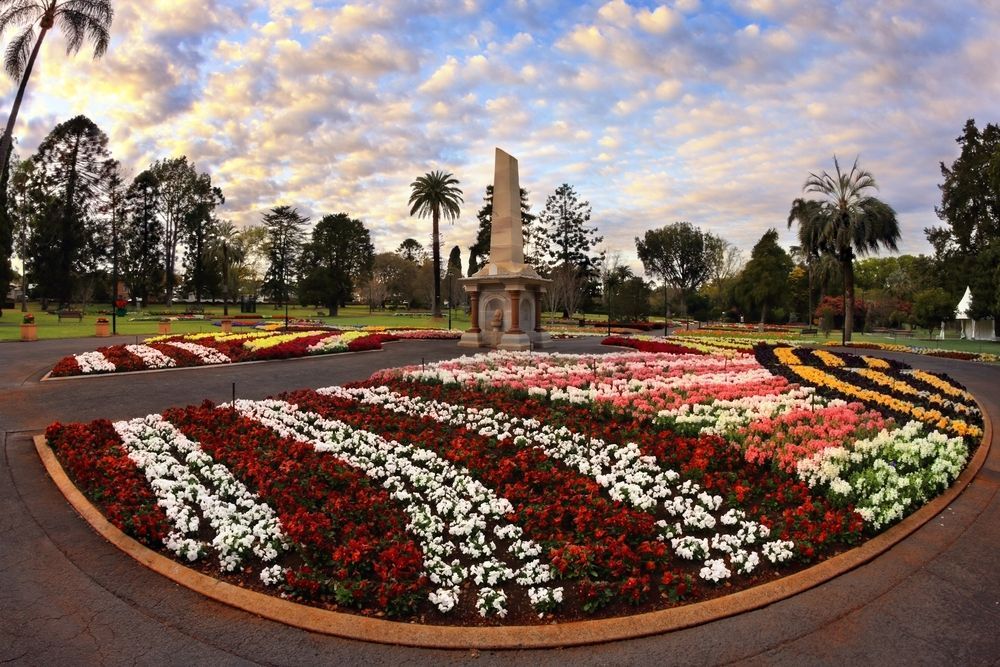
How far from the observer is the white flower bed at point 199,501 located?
4668mm

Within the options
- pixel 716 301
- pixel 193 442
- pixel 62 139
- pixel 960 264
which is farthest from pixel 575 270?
pixel 193 442

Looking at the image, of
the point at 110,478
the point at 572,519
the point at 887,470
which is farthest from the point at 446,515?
the point at 887,470

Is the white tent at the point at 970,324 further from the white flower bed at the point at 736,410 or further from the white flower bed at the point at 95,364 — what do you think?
the white flower bed at the point at 95,364

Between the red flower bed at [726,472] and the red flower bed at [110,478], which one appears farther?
the red flower bed at [110,478]

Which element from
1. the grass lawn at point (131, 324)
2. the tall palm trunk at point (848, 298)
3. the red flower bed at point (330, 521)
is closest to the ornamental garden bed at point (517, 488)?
the red flower bed at point (330, 521)

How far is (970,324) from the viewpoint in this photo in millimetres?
43875

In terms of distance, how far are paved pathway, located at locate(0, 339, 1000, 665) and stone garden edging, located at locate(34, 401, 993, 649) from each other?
0.20ft

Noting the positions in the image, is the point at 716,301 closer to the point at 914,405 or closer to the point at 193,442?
the point at 914,405

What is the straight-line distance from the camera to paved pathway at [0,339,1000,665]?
347 cm

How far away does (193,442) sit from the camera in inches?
297

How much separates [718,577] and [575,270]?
187 ft

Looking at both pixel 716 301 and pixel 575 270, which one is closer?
pixel 575 270

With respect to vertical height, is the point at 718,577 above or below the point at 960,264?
below

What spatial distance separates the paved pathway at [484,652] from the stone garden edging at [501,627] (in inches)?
2.4
